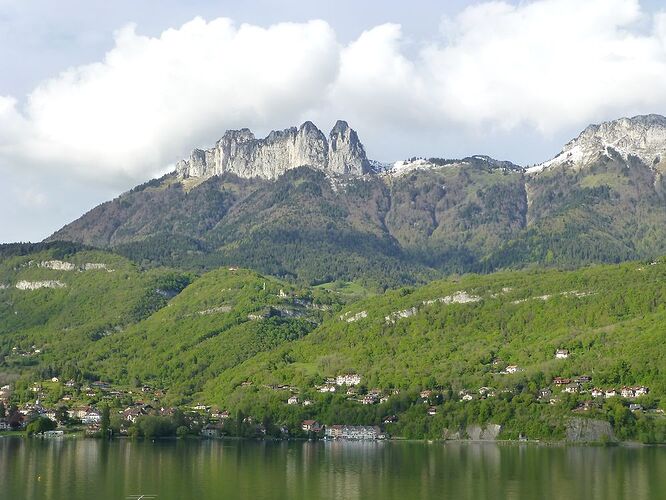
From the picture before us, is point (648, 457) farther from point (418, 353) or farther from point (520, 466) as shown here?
point (418, 353)

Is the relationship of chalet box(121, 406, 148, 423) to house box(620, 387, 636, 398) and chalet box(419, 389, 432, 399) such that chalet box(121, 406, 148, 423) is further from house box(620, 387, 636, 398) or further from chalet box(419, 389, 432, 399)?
house box(620, 387, 636, 398)

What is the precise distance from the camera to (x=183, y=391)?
19750cm

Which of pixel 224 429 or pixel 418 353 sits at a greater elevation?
pixel 418 353

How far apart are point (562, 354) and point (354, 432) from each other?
3873 centimetres

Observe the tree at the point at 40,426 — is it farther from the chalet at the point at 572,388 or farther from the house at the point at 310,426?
the chalet at the point at 572,388

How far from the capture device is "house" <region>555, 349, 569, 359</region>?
17375cm

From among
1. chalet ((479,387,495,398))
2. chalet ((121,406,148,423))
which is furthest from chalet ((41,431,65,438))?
chalet ((479,387,495,398))

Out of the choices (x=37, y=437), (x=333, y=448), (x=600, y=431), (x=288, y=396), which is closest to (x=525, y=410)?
(x=600, y=431)

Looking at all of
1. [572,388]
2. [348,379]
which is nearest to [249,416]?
[348,379]

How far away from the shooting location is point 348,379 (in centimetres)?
18588

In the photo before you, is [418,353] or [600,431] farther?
[418,353]

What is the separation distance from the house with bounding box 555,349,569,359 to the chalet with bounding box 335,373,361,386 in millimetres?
33942

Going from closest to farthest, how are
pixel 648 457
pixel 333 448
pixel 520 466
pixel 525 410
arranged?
1. pixel 520 466
2. pixel 648 457
3. pixel 333 448
4. pixel 525 410

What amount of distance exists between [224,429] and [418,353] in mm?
47825
